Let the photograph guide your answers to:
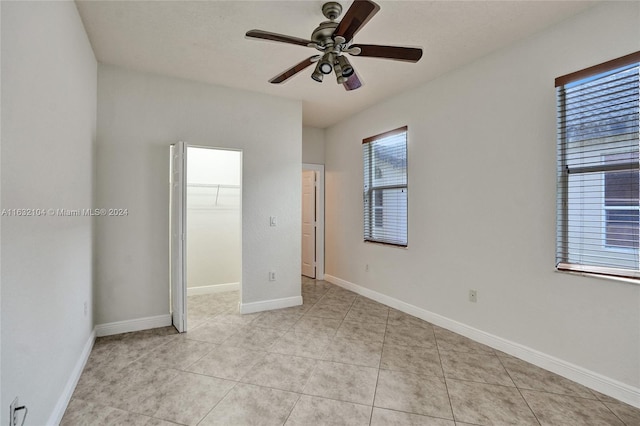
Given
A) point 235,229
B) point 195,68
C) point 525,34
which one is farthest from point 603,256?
point 235,229

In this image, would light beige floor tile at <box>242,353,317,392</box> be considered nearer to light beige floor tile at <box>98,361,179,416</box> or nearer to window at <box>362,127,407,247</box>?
light beige floor tile at <box>98,361,179,416</box>

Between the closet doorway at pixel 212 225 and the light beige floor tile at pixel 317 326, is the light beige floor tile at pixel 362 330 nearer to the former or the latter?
the light beige floor tile at pixel 317 326

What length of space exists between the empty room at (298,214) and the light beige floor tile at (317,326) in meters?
0.03

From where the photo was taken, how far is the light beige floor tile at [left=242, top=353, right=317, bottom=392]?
2227 mm

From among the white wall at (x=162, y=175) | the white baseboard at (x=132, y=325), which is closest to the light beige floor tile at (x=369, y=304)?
the white wall at (x=162, y=175)

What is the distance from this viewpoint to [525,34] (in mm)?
2551

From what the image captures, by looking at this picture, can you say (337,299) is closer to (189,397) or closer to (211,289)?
→ (211,289)

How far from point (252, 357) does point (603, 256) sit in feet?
9.22

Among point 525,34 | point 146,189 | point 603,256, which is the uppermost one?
point 525,34

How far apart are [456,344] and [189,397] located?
233cm

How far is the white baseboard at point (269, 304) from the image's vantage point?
3.75m

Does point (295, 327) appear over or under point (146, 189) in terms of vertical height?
under

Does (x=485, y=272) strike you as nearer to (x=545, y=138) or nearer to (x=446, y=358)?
(x=446, y=358)

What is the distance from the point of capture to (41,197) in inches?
63.7
